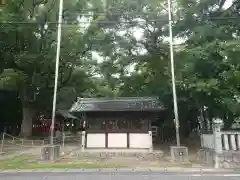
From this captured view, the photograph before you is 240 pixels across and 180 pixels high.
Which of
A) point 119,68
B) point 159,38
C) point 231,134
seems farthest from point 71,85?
point 231,134

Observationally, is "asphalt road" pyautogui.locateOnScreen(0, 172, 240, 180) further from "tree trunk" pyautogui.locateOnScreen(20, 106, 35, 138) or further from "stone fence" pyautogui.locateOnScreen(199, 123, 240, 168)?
"tree trunk" pyautogui.locateOnScreen(20, 106, 35, 138)

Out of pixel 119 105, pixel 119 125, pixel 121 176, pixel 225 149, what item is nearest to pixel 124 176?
pixel 121 176

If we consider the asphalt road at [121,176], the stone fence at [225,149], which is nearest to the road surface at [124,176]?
the asphalt road at [121,176]

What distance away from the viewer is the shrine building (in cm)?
1822

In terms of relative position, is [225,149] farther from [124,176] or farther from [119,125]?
[119,125]

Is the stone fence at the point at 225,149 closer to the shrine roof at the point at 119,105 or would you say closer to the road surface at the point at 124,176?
the road surface at the point at 124,176

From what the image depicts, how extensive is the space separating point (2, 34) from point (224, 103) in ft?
73.7

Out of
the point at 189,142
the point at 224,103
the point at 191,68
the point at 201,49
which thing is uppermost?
the point at 201,49

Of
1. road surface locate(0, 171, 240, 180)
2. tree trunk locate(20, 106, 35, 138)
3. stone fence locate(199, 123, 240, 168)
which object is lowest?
road surface locate(0, 171, 240, 180)

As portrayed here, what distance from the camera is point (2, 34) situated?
2708 centimetres

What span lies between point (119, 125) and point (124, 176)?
342 inches

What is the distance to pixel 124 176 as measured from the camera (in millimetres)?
10055

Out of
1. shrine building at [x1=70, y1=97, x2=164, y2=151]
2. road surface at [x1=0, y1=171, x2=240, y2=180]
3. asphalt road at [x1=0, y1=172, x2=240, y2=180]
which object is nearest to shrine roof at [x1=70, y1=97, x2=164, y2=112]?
shrine building at [x1=70, y1=97, x2=164, y2=151]

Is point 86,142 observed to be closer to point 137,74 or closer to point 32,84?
point 137,74
